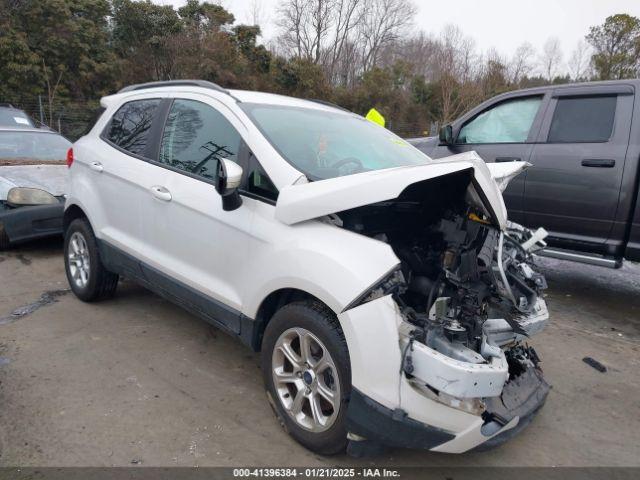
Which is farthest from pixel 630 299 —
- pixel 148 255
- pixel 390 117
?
pixel 390 117

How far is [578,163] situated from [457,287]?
293cm

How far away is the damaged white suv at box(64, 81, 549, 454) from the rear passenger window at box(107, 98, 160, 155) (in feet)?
0.08

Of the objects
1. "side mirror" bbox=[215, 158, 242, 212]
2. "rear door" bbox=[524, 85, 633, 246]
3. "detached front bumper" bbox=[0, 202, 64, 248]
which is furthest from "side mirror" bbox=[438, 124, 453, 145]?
"detached front bumper" bbox=[0, 202, 64, 248]

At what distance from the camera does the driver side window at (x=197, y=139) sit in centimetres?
303

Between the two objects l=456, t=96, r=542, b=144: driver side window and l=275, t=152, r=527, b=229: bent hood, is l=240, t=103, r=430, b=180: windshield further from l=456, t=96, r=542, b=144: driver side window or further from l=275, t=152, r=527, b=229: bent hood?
l=456, t=96, r=542, b=144: driver side window

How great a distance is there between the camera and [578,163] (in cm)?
461

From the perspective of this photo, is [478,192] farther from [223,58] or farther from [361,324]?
[223,58]

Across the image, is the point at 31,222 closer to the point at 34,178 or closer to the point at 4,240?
the point at 4,240

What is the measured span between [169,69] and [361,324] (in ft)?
67.0

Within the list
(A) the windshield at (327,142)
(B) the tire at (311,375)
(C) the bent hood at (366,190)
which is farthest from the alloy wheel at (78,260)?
(C) the bent hood at (366,190)

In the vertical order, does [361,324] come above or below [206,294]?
above

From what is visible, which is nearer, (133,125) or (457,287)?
(457,287)

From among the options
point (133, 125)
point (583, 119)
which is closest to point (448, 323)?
point (133, 125)

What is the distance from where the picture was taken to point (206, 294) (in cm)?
302
